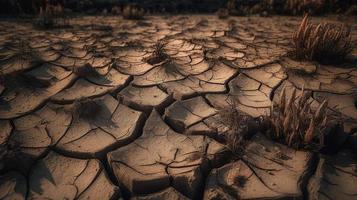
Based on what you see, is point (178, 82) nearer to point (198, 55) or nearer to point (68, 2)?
point (198, 55)

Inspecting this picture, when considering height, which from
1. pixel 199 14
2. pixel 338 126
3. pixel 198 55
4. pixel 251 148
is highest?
pixel 199 14

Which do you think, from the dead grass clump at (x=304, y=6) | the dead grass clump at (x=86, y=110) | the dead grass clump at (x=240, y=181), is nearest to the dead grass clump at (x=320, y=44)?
the dead grass clump at (x=240, y=181)

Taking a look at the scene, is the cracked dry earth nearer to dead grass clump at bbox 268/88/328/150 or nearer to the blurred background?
dead grass clump at bbox 268/88/328/150

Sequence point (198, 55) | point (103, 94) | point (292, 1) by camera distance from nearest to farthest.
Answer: point (103, 94) < point (198, 55) < point (292, 1)

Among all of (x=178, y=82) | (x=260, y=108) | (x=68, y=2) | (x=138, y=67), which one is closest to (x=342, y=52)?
(x=260, y=108)

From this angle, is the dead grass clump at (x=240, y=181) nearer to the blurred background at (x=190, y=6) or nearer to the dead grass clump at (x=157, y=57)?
the dead grass clump at (x=157, y=57)

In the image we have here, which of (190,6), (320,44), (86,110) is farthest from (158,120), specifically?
(190,6)

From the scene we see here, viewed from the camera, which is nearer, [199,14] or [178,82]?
[178,82]
